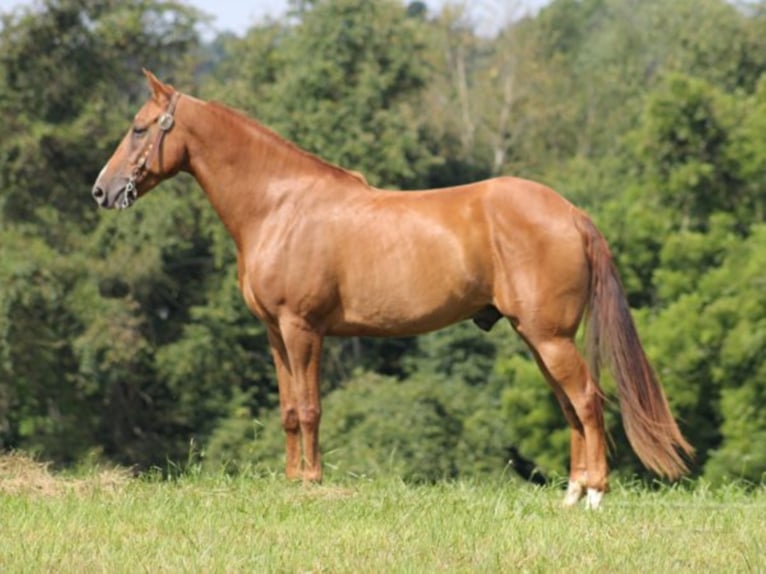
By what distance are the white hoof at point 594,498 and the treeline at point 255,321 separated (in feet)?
64.6

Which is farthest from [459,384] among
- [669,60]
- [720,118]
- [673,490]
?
[673,490]

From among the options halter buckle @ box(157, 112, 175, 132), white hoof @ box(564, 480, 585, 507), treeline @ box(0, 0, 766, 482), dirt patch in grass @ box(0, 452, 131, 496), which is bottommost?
treeline @ box(0, 0, 766, 482)

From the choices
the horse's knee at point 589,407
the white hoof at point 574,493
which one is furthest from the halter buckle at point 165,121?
the white hoof at point 574,493

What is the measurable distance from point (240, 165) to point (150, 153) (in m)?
0.60

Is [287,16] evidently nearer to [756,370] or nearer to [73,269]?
[73,269]

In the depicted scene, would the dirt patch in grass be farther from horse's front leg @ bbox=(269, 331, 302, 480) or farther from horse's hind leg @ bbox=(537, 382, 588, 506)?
horse's hind leg @ bbox=(537, 382, 588, 506)

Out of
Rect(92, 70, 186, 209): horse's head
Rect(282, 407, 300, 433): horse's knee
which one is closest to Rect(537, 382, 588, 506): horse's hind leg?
Rect(282, 407, 300, 433): horse's knee

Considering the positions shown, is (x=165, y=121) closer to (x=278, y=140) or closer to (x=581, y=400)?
(x=278, y=140)

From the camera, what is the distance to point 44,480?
9.16m

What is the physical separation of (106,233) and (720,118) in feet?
46.2

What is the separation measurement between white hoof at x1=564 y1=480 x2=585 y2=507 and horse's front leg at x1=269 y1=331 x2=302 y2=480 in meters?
1.77

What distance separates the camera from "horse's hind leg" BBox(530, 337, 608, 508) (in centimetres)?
925

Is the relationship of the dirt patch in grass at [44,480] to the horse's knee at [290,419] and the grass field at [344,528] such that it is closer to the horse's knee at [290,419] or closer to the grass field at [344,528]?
the grass field at [344,528]

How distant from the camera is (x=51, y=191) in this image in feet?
117
